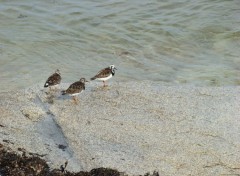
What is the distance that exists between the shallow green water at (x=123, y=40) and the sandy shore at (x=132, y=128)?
2124 millimetres

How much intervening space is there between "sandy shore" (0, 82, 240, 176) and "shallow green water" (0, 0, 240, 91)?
83.6 inches

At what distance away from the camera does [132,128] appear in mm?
8016

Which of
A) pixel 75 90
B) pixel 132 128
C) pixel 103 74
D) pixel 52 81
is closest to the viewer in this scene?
pixel 132 128

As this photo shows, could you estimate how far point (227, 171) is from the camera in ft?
22.4

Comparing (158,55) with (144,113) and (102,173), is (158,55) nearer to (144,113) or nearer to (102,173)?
(144,113)

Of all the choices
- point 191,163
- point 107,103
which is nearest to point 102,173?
point 191,163

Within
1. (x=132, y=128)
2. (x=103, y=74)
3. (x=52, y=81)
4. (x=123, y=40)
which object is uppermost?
(x=52, y=81)

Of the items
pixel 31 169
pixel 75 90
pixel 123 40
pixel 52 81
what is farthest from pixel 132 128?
pixel 123 40

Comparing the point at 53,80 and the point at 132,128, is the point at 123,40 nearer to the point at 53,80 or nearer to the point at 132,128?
the point at 53,80

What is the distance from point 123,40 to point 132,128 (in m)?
7.39

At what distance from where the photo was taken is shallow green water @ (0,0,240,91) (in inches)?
486

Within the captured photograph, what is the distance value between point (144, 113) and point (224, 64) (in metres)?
4.96

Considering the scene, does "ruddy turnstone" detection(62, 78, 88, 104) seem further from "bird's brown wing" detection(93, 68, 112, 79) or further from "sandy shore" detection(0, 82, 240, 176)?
"bird's brown wing" detection(93, 68, 112, 79)

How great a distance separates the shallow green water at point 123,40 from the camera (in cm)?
1234
